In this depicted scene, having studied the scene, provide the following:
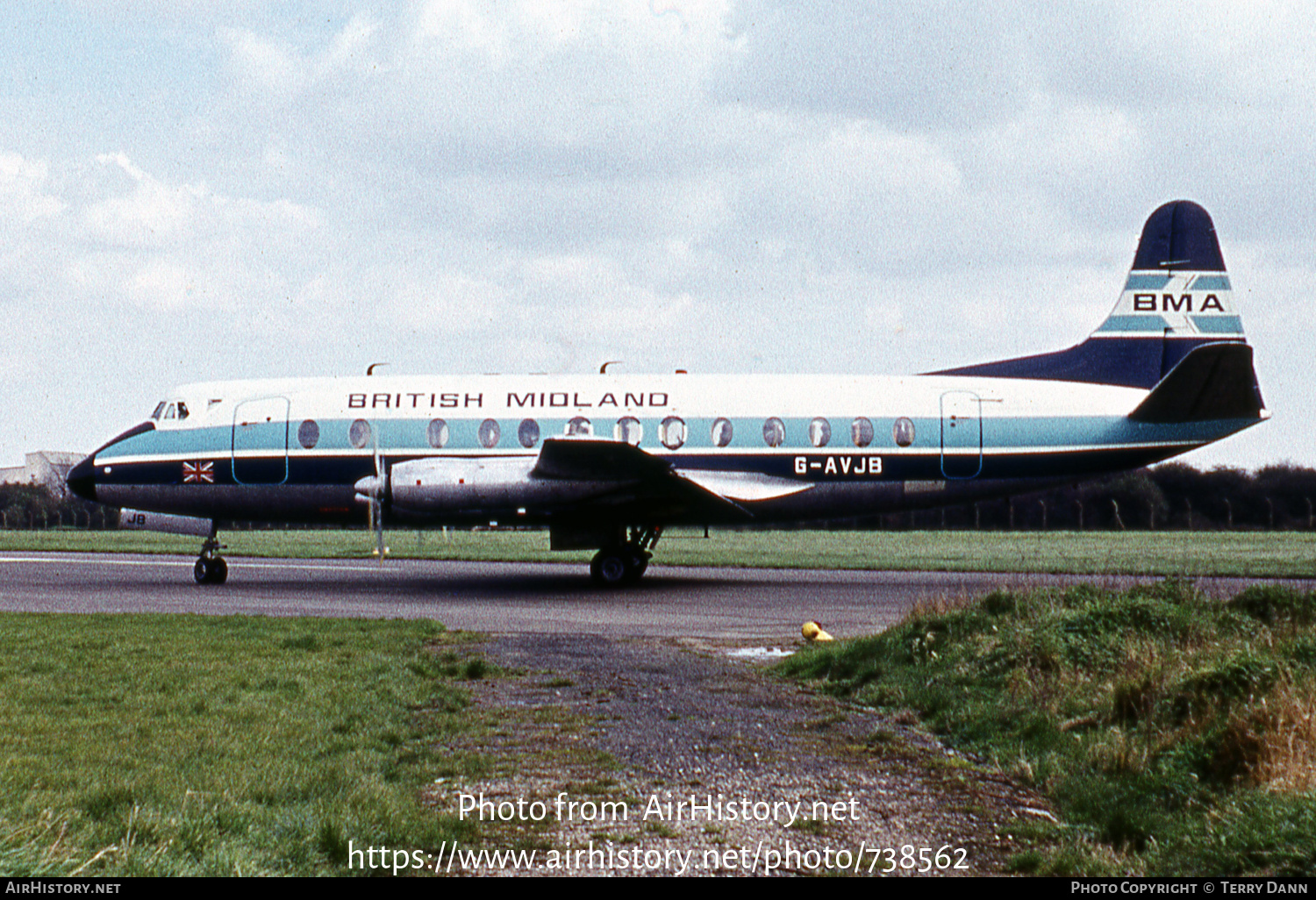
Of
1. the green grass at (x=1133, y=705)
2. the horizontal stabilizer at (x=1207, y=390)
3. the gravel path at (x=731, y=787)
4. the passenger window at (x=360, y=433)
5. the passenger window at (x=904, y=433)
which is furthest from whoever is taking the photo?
the passenger window at (x=360, y=433)

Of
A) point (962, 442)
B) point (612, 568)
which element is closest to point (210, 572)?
point (612, 568)

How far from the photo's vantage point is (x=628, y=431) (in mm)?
21609

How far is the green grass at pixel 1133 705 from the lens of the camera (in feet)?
16.6

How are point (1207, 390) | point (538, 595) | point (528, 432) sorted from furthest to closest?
point (528, 432), point (538, 595), point (1207, 390)

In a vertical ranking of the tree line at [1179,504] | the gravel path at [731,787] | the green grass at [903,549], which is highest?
the tree line at [1179,504]

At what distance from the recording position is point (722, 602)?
1859 cm

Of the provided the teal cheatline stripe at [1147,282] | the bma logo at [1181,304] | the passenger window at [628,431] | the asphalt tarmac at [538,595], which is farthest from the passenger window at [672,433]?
the bma logo at [1181,304]

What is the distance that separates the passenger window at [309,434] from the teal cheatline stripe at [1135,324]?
1702cm

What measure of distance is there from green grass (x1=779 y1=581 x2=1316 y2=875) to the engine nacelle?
367 inches

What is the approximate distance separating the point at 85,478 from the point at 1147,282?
23718 millimetres

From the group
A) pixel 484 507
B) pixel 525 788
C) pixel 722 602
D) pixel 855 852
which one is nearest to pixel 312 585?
pixel 484 507

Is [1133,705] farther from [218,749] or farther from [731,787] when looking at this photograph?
[218,749]

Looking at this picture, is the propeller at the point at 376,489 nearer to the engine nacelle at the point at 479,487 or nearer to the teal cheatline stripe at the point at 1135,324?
the engine nacelle at the point at 479,487

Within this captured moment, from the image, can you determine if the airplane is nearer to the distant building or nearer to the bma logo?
the bma logo
